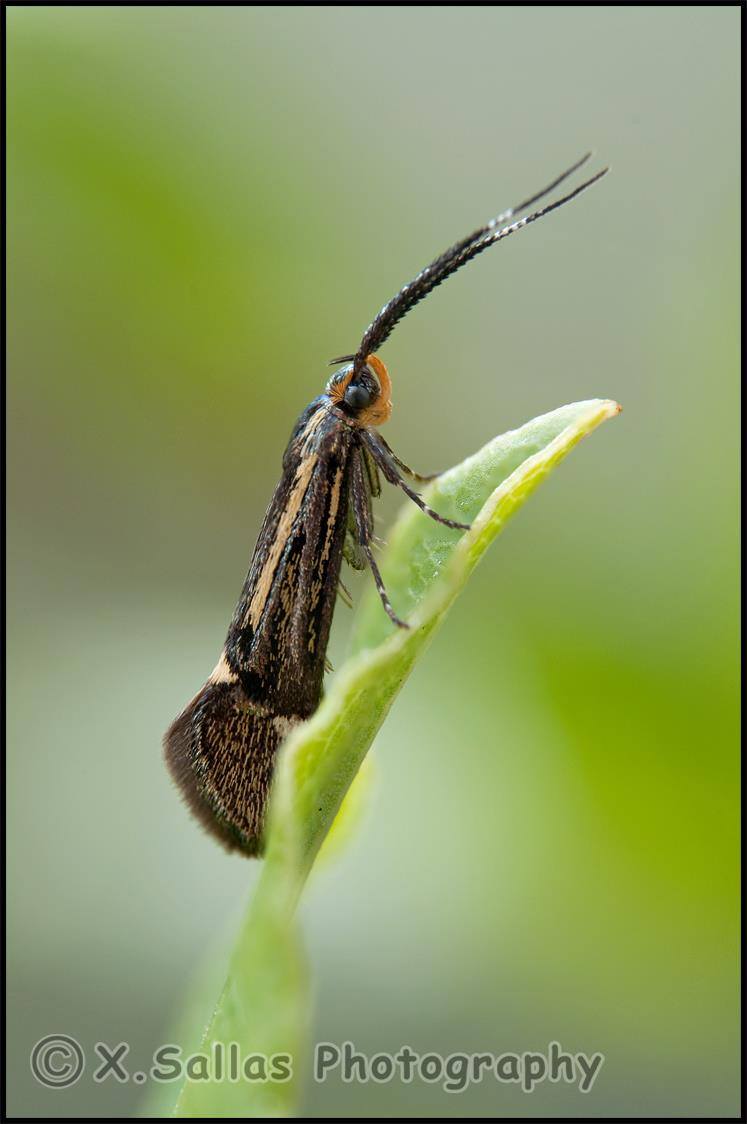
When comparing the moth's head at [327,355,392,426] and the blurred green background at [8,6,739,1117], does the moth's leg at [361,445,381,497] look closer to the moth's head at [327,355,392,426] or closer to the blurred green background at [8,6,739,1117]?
the moth's head at [327,355,392,426]

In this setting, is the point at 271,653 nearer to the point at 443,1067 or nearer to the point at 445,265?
the point at 445,265

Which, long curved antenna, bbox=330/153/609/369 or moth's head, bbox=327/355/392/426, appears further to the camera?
moth's head, bbox=327/355/392/426

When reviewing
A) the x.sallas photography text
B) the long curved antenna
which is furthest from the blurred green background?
the long curved antenna

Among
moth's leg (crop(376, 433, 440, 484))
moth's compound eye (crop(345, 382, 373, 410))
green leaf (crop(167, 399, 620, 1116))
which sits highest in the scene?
moth's compound eye (crop(345, 382, 373, 410))

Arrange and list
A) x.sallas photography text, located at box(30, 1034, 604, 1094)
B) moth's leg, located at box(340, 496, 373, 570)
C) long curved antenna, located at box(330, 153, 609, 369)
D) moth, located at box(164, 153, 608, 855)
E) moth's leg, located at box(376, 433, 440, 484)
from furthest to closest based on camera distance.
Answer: x.sallas photography text, located at box(30, 1034, 604, 1094), moth's leg, located at box(376, 433, 440, 484), moth's leg, located at box(340, 496, 373, 570), moth, located at box(164, 153, 608, 855), long curved antenna, located at box(330, 153, 609, 369)

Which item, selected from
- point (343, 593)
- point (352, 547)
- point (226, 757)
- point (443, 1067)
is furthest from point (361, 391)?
point (443, 1067)

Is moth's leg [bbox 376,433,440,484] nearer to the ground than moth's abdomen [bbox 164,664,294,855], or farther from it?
farther from it
